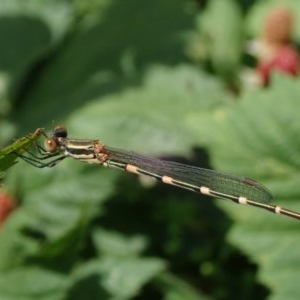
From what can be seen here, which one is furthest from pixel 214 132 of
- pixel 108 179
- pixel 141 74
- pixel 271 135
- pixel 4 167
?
pixel 4 167

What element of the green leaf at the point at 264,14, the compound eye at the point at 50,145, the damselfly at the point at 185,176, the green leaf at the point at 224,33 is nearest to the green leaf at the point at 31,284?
the damselfly at the point at 185,176

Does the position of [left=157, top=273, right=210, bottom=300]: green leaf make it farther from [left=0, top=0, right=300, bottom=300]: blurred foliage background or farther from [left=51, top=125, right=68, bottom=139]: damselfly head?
[left=51, top=125, right=68, bottom=139]: damselfly head

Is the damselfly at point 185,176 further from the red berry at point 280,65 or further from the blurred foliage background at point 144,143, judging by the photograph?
the red berry at point 280,65

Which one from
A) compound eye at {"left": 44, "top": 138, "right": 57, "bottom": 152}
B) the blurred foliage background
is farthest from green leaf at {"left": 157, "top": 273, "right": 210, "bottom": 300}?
compound eye at {"left": 44, "top": 138, "right": 57, "bottom": 152}

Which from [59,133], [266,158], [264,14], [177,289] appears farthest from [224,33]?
[59,133]

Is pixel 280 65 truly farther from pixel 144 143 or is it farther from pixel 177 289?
pixel 177 289

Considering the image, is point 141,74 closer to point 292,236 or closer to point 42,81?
point 42,81

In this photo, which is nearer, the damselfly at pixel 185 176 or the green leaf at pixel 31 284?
the damselfly at pixel 185 176
